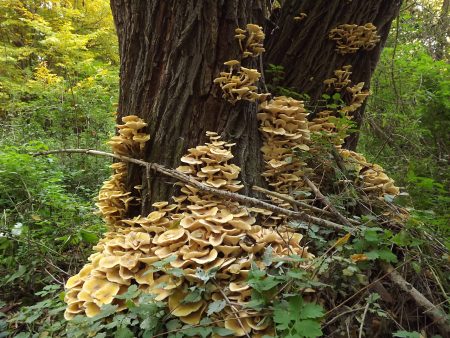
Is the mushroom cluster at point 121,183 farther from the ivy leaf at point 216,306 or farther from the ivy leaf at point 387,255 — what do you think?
the ivy leaf at point 387,255

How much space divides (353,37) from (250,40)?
4.95 ft

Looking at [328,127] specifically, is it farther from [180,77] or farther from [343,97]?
[180,77]

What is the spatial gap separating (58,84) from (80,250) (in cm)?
659

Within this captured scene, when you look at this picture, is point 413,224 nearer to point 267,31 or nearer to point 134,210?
point 134,210

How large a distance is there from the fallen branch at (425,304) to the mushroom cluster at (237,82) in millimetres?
1700

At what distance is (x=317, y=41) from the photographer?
386 centimetres

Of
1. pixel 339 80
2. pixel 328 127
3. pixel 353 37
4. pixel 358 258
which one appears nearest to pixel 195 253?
pixel 358 258

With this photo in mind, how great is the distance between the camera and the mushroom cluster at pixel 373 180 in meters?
3.07

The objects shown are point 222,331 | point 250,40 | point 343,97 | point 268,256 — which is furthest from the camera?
point 343,97

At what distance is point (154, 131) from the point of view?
2975 millimetres

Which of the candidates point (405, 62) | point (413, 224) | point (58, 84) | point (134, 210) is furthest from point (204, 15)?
point (58, 84)

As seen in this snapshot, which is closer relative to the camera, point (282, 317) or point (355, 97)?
point (282, 317)

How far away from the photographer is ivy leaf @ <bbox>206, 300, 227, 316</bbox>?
1953 millimetres

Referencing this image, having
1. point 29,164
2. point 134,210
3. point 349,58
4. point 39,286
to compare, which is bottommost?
point 39,286
